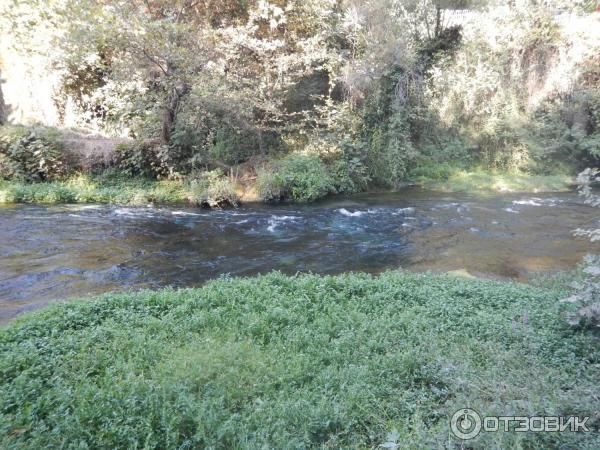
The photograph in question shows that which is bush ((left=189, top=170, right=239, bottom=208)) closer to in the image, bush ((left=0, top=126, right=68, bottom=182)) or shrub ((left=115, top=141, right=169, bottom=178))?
shrub ((left=115, top=141, right=169, bottom=178))

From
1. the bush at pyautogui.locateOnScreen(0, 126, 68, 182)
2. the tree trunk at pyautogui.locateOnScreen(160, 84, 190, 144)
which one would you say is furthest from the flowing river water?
the tree trunk at pyautogui.locateOnScreen(160, 84, 190, 144)

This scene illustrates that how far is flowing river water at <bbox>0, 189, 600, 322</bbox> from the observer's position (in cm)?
816

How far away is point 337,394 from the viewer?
3.83 m

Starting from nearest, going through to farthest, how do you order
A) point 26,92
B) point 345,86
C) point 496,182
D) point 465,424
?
point 465,424 → point 345,86 → point 496,182 → point 26,92

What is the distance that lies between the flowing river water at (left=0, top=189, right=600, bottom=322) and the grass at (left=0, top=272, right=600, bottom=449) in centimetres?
236

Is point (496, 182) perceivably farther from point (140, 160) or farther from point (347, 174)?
point (140, 160)

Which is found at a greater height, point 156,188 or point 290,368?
point 156,188

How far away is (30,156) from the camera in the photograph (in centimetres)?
1483

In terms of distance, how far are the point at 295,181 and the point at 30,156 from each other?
882cm

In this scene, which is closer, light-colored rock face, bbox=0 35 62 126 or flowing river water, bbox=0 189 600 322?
flowing river water, bbox=0 189 600 322

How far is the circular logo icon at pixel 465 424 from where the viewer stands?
3.08 meters

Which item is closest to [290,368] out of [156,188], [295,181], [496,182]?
[295,181]

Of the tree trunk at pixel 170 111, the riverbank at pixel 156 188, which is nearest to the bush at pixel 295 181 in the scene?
the riverbank at pixel 156 188

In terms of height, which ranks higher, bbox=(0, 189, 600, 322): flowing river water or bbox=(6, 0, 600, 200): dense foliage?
bbox=(6, 0, 600, 200): dense foliage
